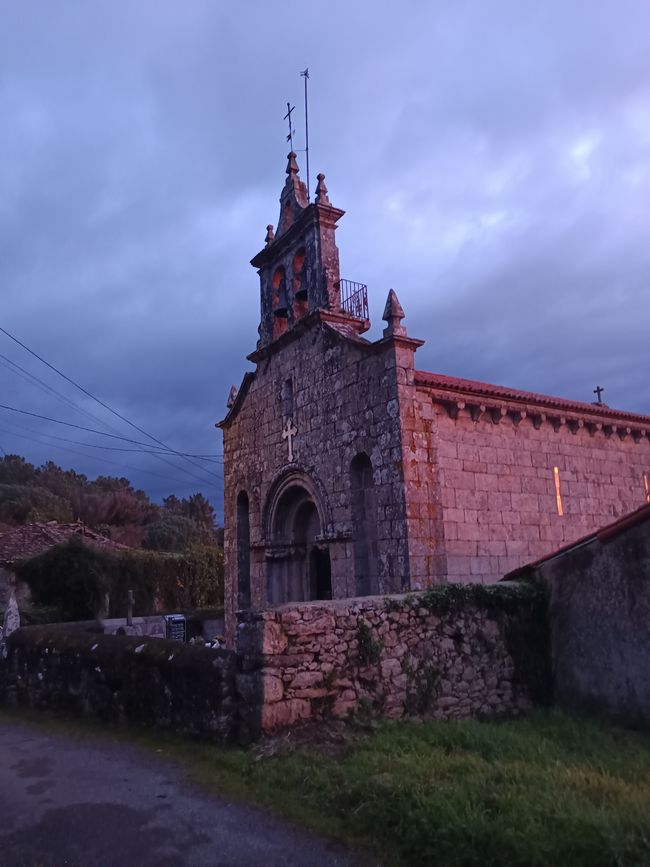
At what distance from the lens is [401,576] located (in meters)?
10.5

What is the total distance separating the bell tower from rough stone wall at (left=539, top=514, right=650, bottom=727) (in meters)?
7.60

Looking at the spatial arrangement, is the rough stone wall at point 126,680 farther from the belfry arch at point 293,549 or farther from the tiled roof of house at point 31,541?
the tiled roof of house at point 31,541

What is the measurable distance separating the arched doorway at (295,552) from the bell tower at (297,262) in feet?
12.5

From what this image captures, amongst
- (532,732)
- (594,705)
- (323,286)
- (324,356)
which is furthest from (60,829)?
(323,286)

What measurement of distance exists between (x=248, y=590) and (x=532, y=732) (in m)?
9.94

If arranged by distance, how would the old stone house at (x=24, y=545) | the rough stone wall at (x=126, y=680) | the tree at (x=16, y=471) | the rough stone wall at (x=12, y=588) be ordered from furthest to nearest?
the tree at (x=16, y=471)
the old stone house at (x=24, y=545)
the rough stone wall at (x=12, y=588)
the rough stone wall at (x=126, y=680)

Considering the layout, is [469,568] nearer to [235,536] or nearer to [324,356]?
[324,356]

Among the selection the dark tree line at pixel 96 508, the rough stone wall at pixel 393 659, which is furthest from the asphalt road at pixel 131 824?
the dark tree line at pixel 96 508

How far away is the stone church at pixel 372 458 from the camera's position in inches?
433

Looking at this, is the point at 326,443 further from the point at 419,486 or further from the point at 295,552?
the point at 295,552

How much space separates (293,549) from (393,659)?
7.28 meters

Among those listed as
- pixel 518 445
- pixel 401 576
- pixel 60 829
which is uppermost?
pixel 518 445

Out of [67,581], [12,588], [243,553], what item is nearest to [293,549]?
[243,553]

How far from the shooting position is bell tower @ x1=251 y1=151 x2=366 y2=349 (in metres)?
13.6
